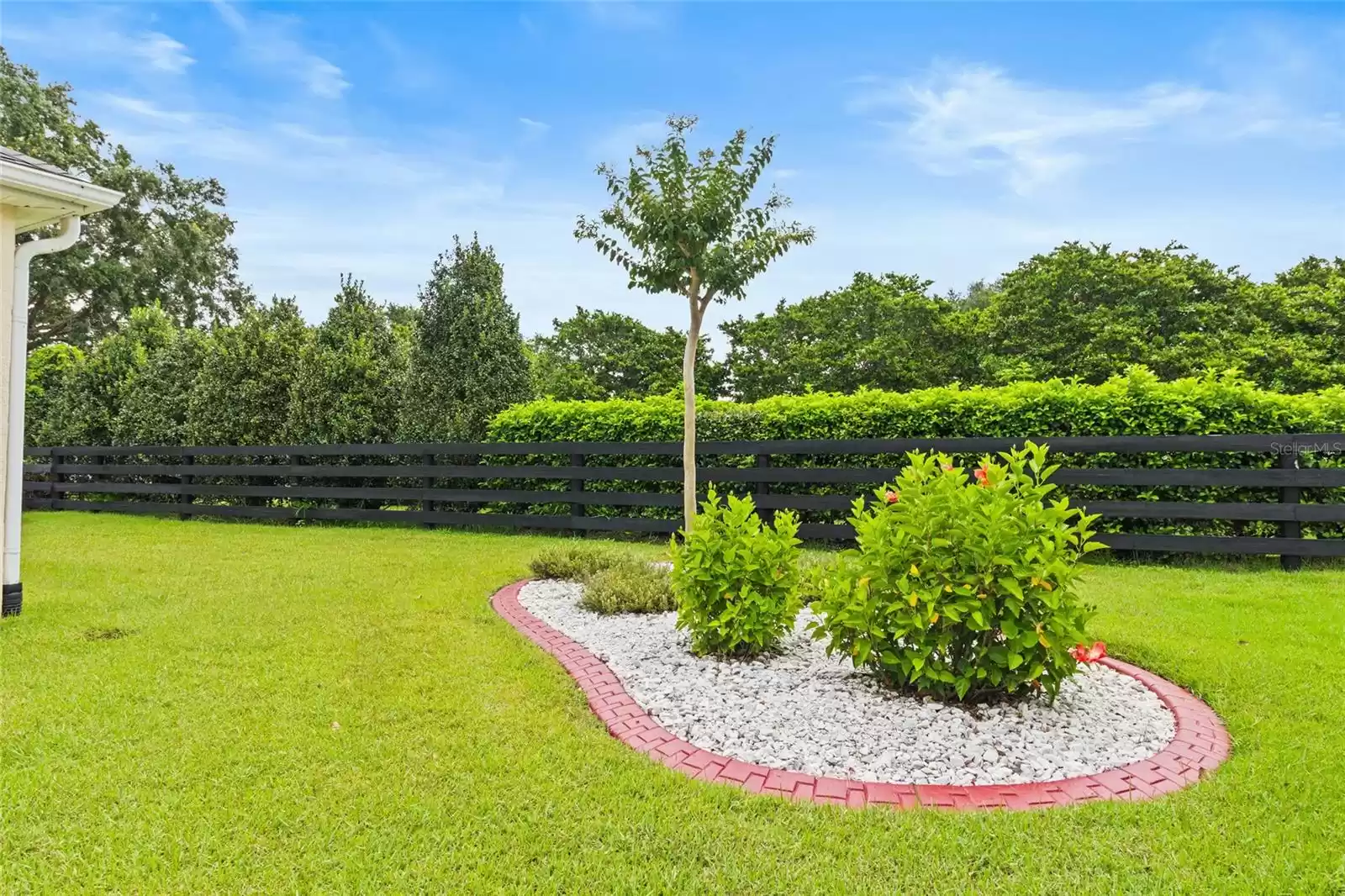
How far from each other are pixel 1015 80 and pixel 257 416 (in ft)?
38.1

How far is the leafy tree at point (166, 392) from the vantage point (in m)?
12.3

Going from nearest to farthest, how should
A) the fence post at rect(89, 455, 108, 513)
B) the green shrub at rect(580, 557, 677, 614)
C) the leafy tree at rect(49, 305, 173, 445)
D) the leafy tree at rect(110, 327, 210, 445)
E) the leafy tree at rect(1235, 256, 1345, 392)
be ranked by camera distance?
the green shrub at rect(580, 557, 677, 614) → the leafy tree at rect(110, 327, 210, 445) → the fence post at rect(89, 455, 108, 513) → the leafy tree at rect(49, 305, 173, 445) → the leafy tree at rect(1235, 256, 1345, 392)

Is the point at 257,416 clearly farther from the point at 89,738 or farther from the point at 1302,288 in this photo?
the point at 1302,288

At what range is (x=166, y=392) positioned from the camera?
12.6 m

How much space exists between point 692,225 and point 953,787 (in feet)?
13.1

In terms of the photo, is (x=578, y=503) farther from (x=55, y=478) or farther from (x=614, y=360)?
(x=614, y=360)

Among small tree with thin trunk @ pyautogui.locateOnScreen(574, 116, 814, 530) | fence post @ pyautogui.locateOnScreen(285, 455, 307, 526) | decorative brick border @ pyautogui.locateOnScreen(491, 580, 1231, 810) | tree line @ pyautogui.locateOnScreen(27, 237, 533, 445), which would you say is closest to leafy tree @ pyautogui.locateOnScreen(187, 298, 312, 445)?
tree line @ pyautogui.locateOnScreen(27, 237, 533, 445)

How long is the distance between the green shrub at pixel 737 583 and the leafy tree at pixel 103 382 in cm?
1367

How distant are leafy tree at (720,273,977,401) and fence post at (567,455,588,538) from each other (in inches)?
491

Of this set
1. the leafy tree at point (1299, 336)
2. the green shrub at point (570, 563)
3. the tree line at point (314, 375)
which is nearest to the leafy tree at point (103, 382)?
the tree line at point (314, 375)

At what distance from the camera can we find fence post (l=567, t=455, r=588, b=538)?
8.62 m

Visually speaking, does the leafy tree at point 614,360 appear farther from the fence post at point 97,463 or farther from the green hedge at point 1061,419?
the green hedge at point 1061,419

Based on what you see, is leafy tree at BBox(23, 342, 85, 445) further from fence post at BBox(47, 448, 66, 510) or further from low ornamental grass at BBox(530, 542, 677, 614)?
low ornamental grass at BBox(530, 542, 677, 614)

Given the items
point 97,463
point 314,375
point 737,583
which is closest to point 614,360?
point 314,375
